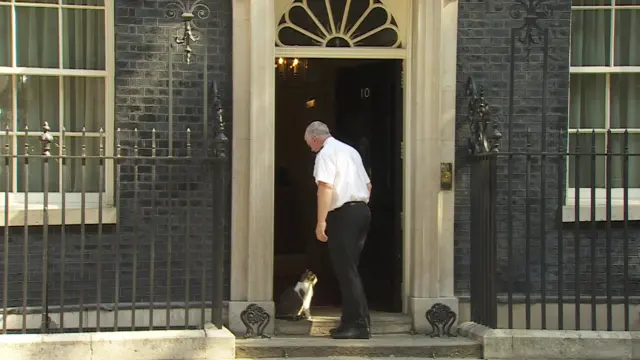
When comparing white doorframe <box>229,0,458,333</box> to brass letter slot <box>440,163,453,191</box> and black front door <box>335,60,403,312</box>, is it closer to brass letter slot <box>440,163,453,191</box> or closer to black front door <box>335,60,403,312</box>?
brass letter slot <box>440,163,453,191</box>

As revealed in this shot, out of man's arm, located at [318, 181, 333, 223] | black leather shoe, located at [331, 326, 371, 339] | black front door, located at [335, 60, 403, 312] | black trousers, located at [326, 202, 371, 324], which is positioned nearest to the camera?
man's arm, located at [318, 181, 333, 223]

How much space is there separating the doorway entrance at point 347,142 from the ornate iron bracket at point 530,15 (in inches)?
44.6

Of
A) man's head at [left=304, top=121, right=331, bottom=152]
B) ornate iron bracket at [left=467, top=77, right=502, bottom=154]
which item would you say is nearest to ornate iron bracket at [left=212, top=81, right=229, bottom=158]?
man's head at [left=304, top=121, right=331, bottom=152]

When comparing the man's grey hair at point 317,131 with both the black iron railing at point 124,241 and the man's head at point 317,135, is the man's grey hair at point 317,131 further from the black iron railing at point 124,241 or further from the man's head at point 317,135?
the black iron railing at point 124,241

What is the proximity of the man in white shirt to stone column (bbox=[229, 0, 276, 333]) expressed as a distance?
57cm

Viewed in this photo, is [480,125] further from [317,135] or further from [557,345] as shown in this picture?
[557,345]

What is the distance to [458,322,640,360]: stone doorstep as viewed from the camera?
21.9 feet

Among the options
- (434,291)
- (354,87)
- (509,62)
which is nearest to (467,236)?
(434,291)

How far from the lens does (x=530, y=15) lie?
746cm

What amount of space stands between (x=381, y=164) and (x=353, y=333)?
6.29 ft

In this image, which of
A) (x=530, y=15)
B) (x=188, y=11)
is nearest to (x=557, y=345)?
(x=530, y=15)

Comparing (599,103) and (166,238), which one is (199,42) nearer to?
(166,238)

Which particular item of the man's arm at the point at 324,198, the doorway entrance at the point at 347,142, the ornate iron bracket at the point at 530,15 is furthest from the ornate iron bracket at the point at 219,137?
the ornate iron bracket at the point at 530,15

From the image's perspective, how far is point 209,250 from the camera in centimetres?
730
